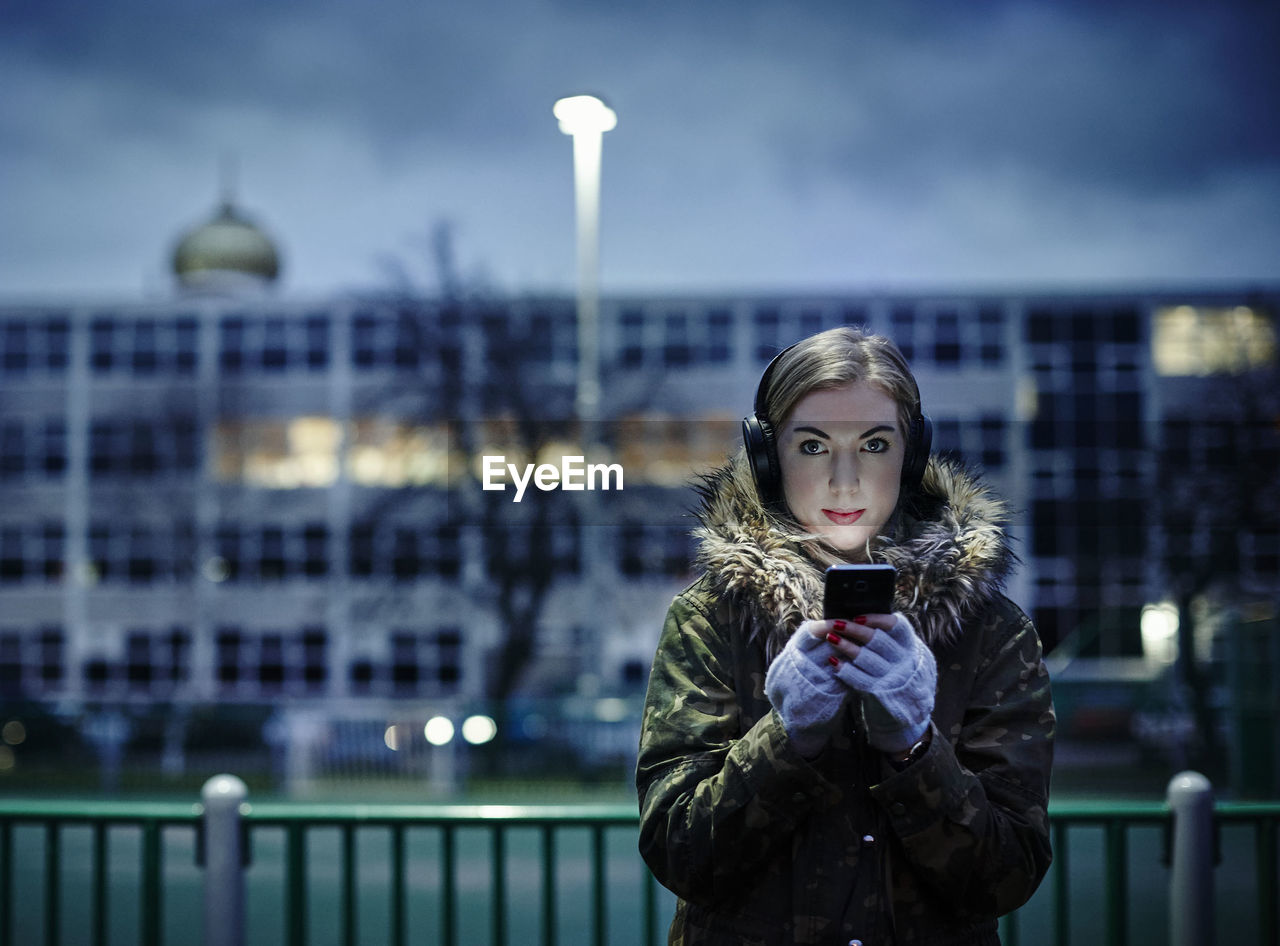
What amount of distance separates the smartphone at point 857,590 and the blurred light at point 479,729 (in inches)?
534

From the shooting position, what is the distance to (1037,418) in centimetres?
3316

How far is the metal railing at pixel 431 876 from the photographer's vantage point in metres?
3.91

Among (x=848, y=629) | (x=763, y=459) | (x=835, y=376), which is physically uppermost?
(x=835, y=376)

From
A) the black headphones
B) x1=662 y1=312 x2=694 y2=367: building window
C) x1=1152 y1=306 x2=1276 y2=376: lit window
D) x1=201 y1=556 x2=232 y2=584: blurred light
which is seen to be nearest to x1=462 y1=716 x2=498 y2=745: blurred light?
x1=1152 y1=306 x2=1276 y2=376: lit window

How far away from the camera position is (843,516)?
6.46 feet

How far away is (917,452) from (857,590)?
1.66 ft

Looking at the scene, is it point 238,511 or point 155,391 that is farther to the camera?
point 155,391

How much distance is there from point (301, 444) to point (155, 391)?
4893 mm

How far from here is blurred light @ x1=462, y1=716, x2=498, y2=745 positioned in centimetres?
1464

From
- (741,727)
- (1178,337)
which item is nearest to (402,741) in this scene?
(741,727)

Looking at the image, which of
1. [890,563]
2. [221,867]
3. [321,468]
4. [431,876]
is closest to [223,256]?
[321,468]

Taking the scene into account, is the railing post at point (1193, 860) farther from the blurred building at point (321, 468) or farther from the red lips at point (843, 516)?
the blurred building at point (321, 468)

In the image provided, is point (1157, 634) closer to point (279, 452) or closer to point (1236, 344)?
point (1236, 344)

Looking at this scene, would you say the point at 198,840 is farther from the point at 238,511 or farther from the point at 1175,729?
the point at 238,511
